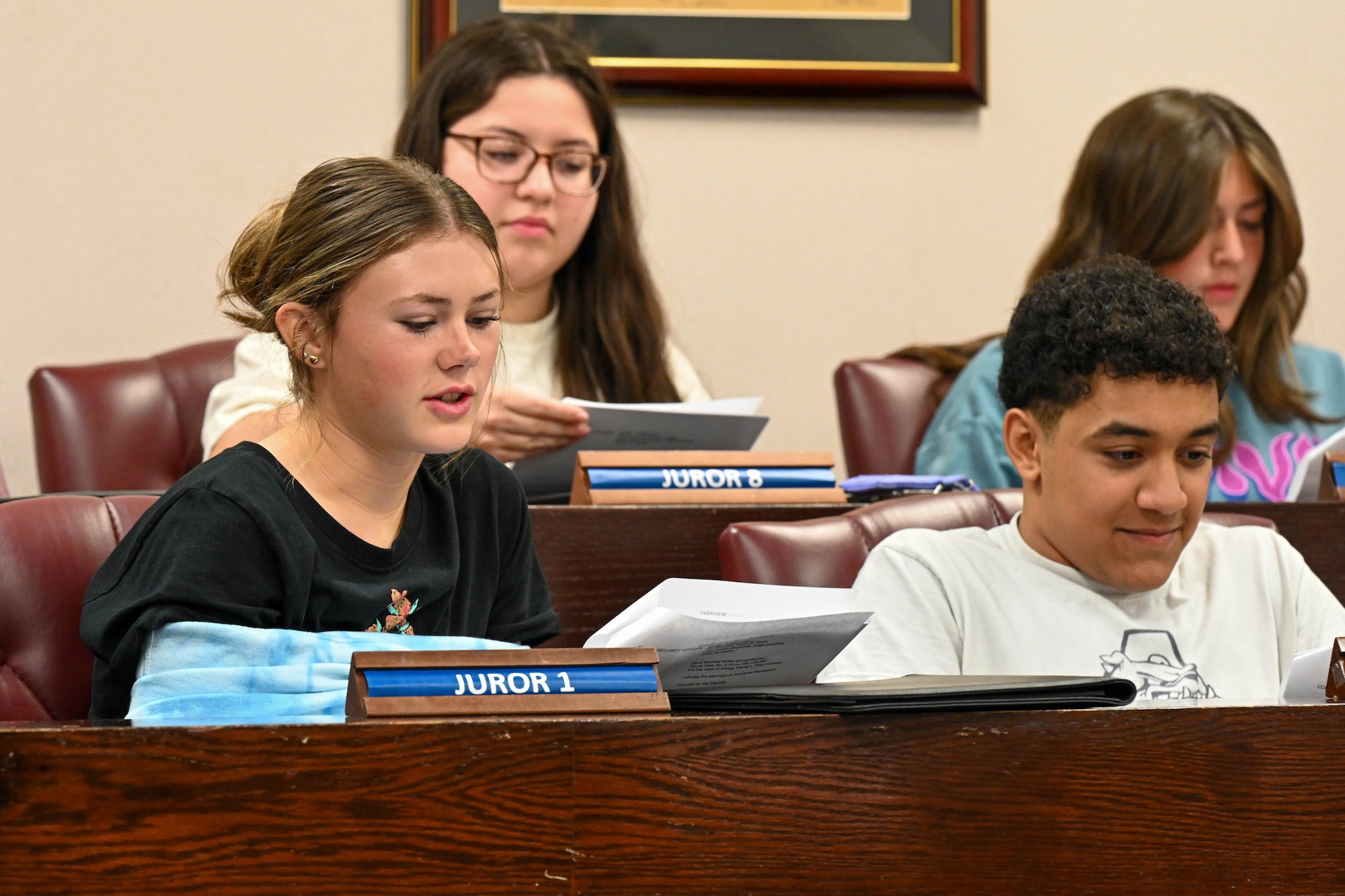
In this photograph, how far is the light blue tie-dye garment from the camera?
104 cm

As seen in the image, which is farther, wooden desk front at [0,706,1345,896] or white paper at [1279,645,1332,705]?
white paper at [1279,645,1332,705]

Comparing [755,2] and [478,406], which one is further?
[755,2]

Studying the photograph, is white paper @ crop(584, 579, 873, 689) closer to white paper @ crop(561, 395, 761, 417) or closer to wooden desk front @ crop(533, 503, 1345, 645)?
wooden desk front @ crop(533, 503, 1345, 645)

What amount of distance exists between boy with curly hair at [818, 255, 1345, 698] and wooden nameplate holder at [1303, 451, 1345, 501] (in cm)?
33

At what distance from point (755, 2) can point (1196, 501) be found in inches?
60.0

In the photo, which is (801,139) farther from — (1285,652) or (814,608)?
(814,608)

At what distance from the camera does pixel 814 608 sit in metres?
1.14

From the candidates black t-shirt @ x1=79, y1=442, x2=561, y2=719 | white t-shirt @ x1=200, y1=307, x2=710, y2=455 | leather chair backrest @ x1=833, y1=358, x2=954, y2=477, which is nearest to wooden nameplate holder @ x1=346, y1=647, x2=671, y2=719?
black t-shirt @ x1=79, y1=442, x2=561, y2=719

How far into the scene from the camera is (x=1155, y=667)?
1.55 metres

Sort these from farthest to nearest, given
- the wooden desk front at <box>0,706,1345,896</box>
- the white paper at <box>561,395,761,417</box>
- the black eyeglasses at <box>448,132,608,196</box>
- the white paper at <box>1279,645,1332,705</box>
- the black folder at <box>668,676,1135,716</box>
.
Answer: the black eyeglasses at <box>448,132,608,196</box>, the white paper at <box>561,395,761,417</box>, the white paper at <box>1279,645,1332,705</box>, the black folder at <box>668,676,1135,716</box>, the wooden desk front at <box>0,706,1345,896</box>

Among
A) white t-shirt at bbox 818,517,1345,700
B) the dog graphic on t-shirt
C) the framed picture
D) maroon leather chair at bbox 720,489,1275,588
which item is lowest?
the dog graphic on t-shirt

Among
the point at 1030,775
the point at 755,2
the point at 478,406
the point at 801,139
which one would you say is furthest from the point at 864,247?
the point at 1030,775

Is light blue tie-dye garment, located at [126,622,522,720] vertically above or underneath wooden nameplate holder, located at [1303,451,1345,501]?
above

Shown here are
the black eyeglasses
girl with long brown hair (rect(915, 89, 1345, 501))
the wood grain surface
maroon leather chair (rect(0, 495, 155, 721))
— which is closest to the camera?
maroon leather chair (rect(0, 495, 155, 721))
